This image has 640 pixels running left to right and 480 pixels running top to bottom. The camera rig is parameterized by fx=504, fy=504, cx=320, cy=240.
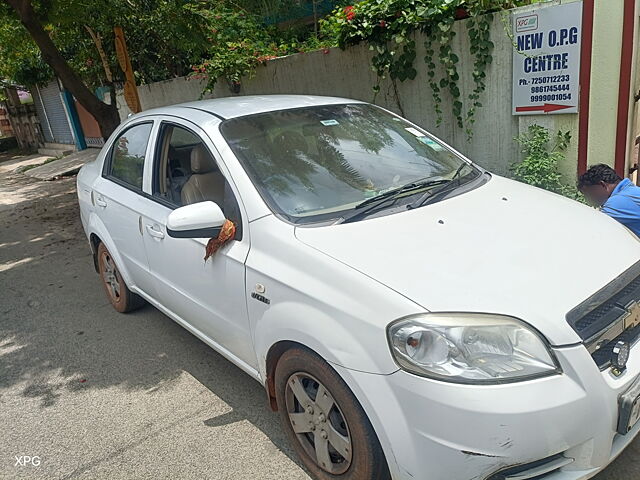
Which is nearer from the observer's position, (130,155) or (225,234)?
(225,234)

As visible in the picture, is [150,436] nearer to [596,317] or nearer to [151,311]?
[151,311]

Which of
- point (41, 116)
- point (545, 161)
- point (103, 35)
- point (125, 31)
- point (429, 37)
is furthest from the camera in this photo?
point (41, 116)

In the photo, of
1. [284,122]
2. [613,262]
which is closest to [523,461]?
[613,262]

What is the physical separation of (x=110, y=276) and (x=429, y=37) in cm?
384

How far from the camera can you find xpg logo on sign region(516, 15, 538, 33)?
4.34m

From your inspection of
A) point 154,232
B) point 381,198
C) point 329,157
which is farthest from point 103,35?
point 381,198

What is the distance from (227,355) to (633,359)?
1978mm

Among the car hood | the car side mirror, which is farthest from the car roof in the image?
the car hood

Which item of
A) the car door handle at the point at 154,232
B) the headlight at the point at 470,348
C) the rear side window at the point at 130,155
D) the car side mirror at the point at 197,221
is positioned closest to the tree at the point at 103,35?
the rear side window at the point at 130,155

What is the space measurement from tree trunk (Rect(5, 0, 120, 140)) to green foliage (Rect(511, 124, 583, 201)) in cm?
693

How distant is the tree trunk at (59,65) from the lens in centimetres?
751

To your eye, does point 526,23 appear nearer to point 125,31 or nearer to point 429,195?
point 429,195

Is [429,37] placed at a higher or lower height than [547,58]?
higher

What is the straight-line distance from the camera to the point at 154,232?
10.5 ft
